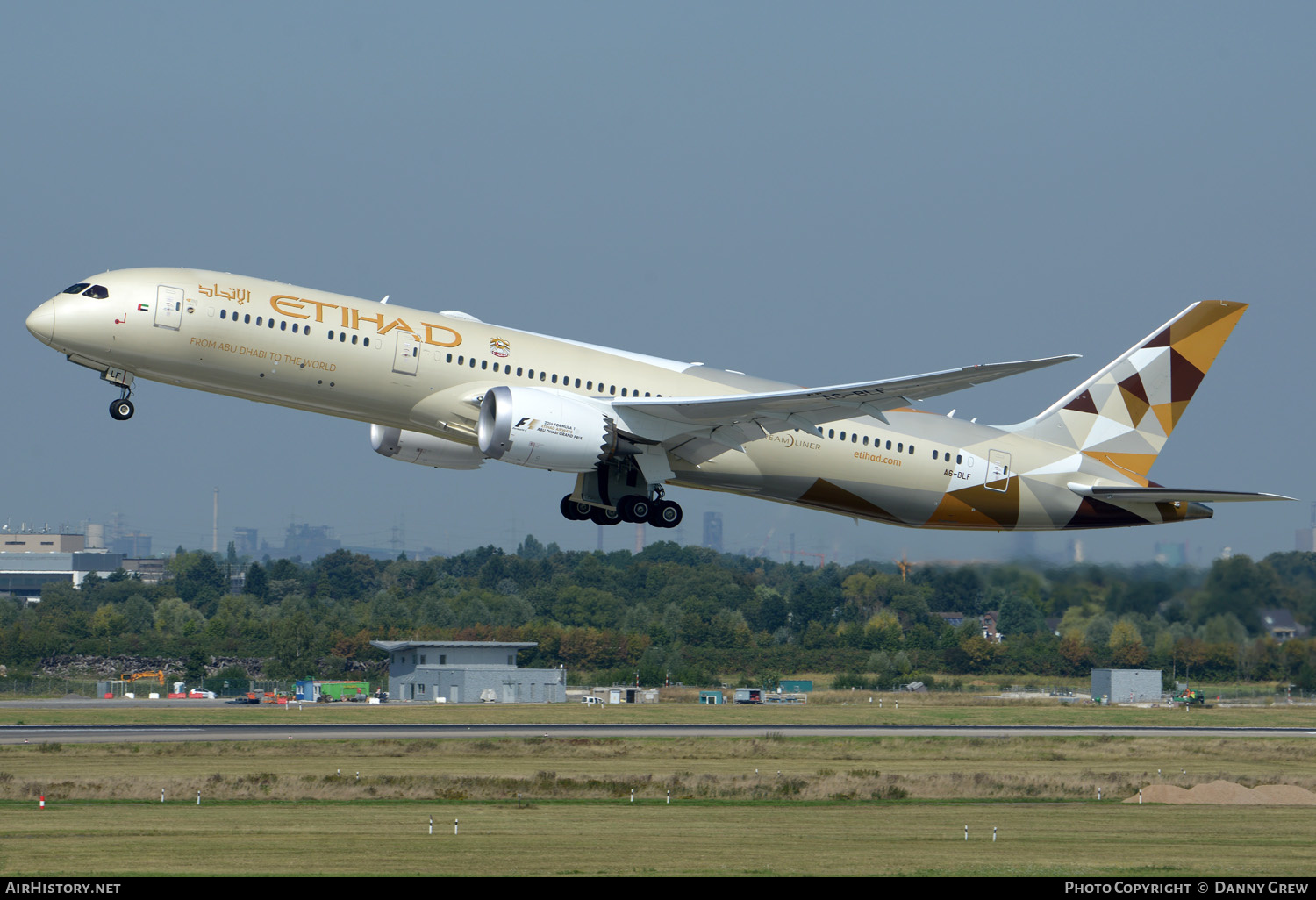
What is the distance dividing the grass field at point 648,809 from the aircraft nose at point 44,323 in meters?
12.7

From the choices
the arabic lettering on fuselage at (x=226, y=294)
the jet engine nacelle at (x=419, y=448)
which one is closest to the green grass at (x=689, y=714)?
the jet engine nacelle at (x=419, y=448)

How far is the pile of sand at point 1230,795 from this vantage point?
45.7 m

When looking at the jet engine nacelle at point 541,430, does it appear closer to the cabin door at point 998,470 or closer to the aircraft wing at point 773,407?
the aircraft wing at point 773,407

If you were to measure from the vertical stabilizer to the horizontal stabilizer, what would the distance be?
73.9 inches

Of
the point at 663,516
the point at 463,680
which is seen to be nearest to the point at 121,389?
the point at 663,516

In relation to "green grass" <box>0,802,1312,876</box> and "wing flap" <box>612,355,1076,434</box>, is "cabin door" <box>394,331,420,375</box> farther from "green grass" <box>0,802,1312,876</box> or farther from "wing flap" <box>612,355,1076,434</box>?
"green grass" <box>0,802,1312,876</box>

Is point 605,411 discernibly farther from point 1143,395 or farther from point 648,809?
point 1143,395

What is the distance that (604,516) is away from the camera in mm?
45312

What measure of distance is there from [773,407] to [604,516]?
771 cm

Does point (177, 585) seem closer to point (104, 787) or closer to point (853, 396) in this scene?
point (104, 787)

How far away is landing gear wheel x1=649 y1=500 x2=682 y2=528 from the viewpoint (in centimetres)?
4419

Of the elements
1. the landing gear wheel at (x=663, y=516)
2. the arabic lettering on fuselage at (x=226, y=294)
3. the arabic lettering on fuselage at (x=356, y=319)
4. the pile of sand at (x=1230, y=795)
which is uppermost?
the arabic lettering on fuselage at (x=226, y=294)

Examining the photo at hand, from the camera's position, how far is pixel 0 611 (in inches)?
5851
